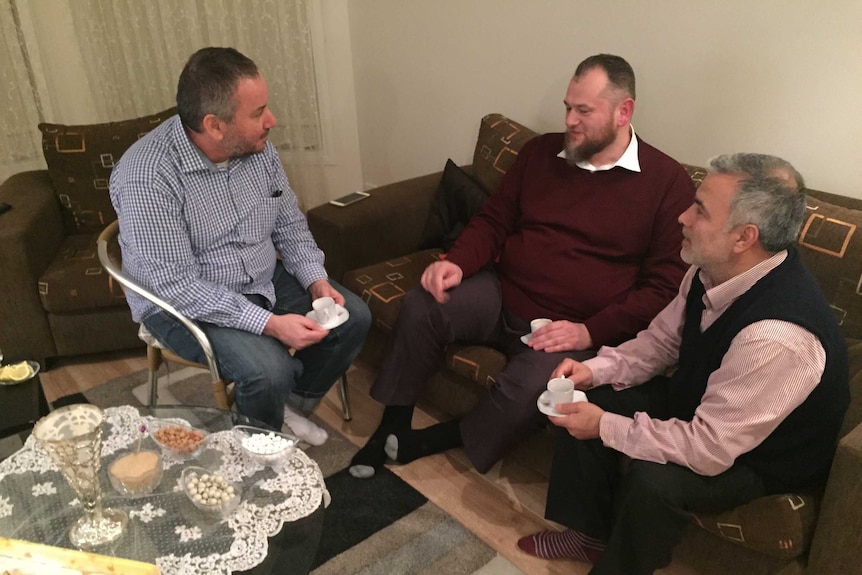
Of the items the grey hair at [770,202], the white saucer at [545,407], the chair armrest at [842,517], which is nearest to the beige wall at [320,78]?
the white saucer at [545,407]

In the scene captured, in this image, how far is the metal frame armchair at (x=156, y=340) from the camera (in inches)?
69.8

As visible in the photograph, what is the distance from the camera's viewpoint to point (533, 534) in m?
1.89

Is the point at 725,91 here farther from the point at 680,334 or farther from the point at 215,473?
the point at 215,473

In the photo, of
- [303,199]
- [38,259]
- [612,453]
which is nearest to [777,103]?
[612,453]

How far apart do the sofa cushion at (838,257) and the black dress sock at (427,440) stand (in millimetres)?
1137

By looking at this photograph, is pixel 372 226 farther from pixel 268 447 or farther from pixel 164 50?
pixel 164 50

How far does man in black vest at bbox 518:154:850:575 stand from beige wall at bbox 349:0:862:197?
0.75 metres

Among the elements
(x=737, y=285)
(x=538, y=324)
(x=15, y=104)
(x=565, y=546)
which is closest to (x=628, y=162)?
(x=538, y=324)

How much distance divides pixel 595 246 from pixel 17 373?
5.84 ft

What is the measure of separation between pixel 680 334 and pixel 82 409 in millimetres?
1438

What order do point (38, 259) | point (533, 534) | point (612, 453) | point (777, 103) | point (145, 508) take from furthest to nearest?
point (38, 259) → point (777, 103) → point (533, 534) → point (612, 453) → point (145, 508)

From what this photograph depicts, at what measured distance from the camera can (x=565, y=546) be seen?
1.82 meters

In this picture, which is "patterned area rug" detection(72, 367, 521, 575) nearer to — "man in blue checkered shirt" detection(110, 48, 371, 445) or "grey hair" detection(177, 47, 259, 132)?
"man in blue checkered shirt" detection(110, 48, 371, 445)

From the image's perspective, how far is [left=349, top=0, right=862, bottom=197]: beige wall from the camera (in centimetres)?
199
